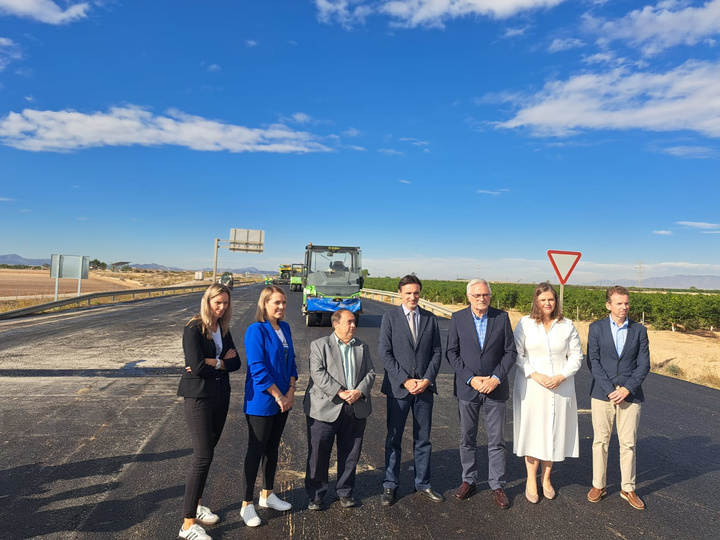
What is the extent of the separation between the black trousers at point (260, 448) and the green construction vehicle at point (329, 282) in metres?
11.9

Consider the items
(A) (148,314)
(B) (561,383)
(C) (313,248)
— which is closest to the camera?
(B) (561,383)

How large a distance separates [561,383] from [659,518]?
1.26 meters

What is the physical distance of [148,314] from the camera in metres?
20.1

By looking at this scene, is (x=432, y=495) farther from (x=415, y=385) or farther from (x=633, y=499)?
(x=633, y=499)

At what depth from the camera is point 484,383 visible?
4234 mm

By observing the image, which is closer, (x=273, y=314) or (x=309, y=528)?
(x=309, y=528)

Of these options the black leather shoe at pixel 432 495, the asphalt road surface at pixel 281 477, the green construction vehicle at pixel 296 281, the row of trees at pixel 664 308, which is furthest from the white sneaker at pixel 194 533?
the green construction vehicle at pixel 296 281

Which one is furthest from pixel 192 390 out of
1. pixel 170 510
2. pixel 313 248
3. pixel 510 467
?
pixel 313 248

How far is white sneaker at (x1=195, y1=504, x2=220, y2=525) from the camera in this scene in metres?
3.64

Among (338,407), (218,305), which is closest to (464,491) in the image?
(338,407)

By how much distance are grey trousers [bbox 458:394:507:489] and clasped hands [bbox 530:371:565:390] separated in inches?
15.2

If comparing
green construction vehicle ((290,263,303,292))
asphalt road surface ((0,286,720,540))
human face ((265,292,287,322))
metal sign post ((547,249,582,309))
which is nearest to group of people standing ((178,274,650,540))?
human face ((265,292,287,322))

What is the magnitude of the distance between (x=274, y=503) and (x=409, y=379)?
152 cm

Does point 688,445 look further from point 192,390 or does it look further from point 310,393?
point 192,390
